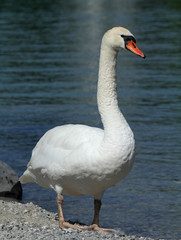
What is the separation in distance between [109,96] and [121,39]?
2.41 feet

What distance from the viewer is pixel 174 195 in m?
10.6

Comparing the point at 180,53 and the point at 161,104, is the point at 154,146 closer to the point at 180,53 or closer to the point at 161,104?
the point at 161,104

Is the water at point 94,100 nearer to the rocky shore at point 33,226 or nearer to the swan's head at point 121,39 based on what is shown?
the rocky shore at point 33,226

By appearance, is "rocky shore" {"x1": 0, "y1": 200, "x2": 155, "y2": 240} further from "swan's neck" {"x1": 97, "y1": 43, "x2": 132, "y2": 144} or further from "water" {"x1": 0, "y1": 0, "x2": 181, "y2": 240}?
"swan's neck" {"x1": 97, "y1": 43, "x2": 132, "y2": 144}

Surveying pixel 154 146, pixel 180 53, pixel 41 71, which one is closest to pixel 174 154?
pixel 154 146

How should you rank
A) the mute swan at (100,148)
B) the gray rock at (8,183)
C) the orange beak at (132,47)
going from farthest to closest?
the gray rock at (8,183)
the orange beak at (132,47)
the mute swan at (100,148)

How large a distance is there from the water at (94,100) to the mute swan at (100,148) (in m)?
1.75

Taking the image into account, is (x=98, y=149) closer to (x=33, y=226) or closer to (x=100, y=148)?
(x=100, y=148)

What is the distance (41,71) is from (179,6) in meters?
24.9

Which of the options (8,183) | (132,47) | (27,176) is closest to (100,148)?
(132,47)

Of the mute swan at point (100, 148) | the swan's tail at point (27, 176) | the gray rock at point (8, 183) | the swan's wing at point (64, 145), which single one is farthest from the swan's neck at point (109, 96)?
the gray rock at point (8, 183)

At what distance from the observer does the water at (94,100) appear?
10219mm

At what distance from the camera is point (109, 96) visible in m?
7.85

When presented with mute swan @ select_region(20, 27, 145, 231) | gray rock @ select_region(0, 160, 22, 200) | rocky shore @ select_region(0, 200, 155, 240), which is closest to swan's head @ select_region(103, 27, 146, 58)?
mute swan @ select_region(20, 27, 145, 231)
